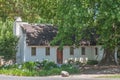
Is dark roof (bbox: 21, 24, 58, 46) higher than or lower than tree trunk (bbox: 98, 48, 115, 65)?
higher

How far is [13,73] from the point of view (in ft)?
104

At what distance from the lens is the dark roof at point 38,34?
44.7 metres

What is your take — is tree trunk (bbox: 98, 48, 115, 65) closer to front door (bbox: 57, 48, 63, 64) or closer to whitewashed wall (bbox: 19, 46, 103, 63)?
whitewashed wall (bbox: 19, 46, 103, 63)

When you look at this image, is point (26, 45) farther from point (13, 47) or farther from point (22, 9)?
point (22, 9)

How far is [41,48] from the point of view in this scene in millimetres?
45406

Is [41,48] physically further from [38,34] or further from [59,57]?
[59,57]

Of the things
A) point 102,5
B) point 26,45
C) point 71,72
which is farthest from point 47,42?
point 102,5

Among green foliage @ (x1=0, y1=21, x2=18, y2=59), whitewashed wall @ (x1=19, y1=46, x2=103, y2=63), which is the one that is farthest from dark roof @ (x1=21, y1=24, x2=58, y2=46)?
green foliage @ (x1=0, y1=21, x2=18, y2=59)

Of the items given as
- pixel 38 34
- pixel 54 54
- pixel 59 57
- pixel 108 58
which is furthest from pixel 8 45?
pixel 108 58

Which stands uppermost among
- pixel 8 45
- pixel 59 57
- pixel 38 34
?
pixel 38 34

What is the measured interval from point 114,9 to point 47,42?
15960 mm

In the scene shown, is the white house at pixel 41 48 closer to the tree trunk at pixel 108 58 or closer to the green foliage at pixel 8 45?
the green foliage at pixel 8 45

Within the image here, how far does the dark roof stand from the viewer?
44.7m

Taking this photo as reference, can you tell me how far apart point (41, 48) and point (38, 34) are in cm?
220
